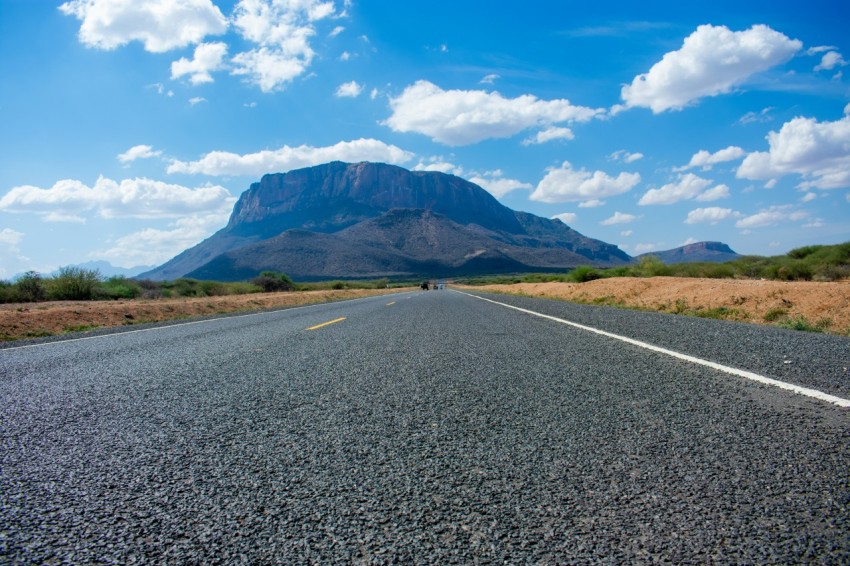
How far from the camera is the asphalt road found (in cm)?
174

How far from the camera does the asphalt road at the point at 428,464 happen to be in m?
1.74

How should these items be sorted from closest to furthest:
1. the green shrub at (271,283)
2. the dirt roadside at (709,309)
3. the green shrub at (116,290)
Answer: the dirt roadside at (709,309), the green shrub at (116,290), the green shrub at (271,283)

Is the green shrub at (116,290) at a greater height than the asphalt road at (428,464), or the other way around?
the green shrub at (116,290)

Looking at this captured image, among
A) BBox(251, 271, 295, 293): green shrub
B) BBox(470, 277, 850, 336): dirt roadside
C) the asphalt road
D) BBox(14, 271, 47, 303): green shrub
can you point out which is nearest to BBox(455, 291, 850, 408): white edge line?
the asphalt road

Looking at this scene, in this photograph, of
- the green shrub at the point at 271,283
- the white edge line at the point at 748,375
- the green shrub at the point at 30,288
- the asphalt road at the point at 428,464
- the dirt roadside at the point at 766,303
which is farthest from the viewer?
the green shrub at the point at 271,283

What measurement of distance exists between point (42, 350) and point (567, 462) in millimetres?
7812

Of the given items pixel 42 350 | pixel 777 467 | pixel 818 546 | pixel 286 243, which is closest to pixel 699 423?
pixel 777 467

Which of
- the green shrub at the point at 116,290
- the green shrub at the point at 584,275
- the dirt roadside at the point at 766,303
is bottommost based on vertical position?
the dirt roadside at the point at 766,303

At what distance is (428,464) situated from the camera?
2449 mm

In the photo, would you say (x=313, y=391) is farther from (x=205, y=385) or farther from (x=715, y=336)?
(x=715, y=336)

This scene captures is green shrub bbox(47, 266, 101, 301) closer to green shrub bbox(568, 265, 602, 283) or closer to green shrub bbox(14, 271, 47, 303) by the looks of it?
green shrub bbox(14, 271, 47, 303)

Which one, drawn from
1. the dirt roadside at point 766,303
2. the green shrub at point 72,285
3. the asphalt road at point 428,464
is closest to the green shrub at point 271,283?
the green shrub at point 72,285

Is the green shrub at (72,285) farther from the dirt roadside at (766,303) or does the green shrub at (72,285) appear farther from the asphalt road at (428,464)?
the dirt roadside at (766,303)

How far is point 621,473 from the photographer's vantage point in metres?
2.29
